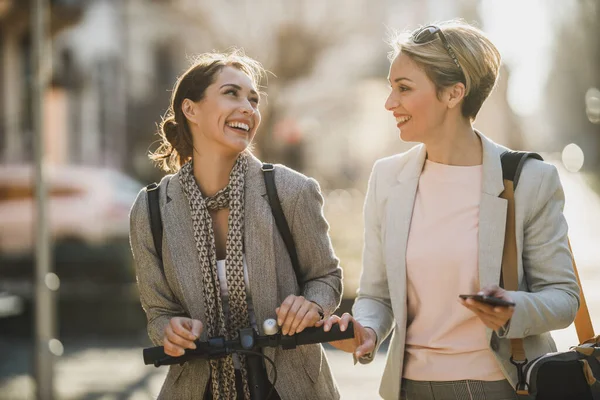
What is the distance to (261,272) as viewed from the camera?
3.27 metres

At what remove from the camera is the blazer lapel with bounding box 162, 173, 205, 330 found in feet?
10.7

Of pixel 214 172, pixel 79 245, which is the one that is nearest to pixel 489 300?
pixel 214 172

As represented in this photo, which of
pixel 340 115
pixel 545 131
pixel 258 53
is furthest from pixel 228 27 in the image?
pixel 545 131

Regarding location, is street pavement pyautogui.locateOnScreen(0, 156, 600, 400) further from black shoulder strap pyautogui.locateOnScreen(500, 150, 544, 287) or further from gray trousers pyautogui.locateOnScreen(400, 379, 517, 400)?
black shoulder strap pyautogui.locateOnScreen(500, 150, 544, 287)

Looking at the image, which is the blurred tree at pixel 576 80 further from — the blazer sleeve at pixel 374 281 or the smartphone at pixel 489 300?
the smartphone at pixel 489 300

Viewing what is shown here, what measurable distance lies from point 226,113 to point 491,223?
1064 mm

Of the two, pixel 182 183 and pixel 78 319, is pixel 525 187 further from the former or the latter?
pixel 78 319

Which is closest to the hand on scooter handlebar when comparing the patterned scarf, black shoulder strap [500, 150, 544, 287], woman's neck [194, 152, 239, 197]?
the patterned scarf

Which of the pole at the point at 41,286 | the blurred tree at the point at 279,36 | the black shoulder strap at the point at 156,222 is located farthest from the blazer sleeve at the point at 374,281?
the blurred tree at the point at 279,36

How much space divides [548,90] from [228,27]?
173 feet

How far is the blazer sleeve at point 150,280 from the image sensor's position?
10.9ft

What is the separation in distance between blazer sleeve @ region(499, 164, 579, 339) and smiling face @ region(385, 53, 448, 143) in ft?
1.54

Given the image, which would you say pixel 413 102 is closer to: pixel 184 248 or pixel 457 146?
pixel 457 146

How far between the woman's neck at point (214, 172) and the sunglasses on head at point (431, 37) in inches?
33.1
